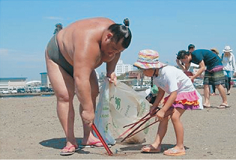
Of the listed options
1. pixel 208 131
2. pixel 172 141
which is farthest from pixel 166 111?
pixel 208 131

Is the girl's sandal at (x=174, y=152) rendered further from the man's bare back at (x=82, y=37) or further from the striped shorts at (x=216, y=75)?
the striped shorts at (x=216, y=75)

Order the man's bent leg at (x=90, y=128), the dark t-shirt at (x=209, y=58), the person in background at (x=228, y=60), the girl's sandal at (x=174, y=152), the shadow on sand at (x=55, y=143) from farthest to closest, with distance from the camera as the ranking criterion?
the person in background at (x=228, y=60)
the dark t-shirt at (x=209, y=58)
the shadow on sand at (x=55, y=143)
the man's bent leg at (x=90, y=128)
the girl's sandal at (x=174, y=152)

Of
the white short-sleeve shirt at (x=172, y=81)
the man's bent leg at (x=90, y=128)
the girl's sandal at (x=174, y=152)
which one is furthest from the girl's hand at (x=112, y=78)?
the girl's sandal at (x=174, y=152)

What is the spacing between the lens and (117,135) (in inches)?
193

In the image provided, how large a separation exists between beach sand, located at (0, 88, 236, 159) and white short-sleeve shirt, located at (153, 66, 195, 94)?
666 mm

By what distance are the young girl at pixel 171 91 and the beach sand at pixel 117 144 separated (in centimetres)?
14

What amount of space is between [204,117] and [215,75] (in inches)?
66.9

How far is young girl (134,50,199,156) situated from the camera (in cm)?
385

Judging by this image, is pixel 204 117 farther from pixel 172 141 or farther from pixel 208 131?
pixel 172 141

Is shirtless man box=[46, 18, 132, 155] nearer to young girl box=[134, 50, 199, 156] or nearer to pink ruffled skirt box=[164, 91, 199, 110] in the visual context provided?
young girl box=[134, 50, 199, 156]

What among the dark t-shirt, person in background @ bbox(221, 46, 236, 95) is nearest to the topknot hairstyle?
the dark t-shirt

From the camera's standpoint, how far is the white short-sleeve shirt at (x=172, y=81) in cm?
388

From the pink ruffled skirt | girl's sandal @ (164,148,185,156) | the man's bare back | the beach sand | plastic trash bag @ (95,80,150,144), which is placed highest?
the man's bare back

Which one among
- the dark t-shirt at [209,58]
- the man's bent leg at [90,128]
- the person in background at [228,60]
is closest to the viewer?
the man's bent leg at [90,128]
